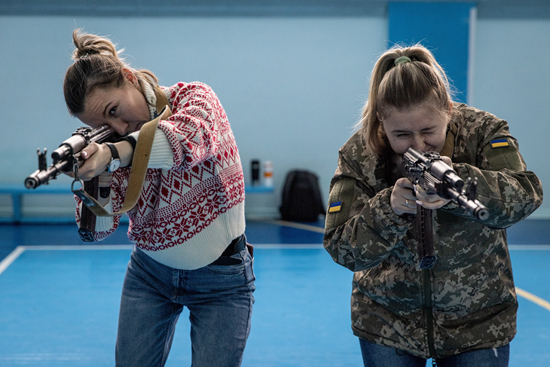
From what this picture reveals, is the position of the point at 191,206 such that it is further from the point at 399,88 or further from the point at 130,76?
the point at 399,88

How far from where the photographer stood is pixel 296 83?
8.58 meters

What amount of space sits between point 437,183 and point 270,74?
7547mm

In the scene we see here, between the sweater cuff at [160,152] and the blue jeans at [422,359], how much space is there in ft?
2.99

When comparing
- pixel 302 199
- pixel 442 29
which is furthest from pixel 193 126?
pixel 442 29

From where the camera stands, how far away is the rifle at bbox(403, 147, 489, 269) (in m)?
1.13

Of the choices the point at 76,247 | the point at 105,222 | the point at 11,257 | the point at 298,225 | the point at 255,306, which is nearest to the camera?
the point at 105,222

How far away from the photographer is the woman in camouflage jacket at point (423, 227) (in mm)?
1509

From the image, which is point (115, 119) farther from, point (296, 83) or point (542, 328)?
point (296, 83)

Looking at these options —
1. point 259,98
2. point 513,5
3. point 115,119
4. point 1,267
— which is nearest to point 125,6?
point 259,98

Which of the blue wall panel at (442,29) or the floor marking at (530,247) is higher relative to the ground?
the blue wall panel at (442,29)

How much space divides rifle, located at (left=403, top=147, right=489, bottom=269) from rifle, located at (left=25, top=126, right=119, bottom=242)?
90cm

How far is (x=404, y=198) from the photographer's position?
1.44m

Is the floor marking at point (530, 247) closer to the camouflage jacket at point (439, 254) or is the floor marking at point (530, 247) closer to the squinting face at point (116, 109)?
the camouflage jacket at point (439, 254)

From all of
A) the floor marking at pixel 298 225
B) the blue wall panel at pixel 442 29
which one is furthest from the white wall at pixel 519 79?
the floor marking at pixel 298 225
